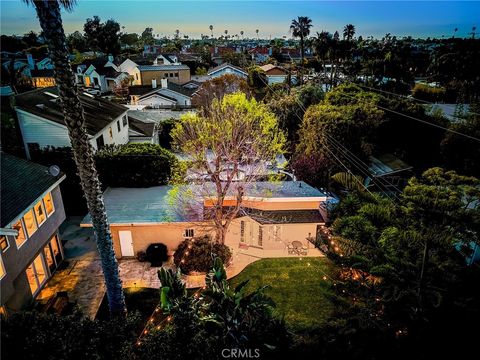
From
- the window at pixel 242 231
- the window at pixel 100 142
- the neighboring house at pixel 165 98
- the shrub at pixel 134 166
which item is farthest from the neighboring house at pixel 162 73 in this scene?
the window at pixel 242 231

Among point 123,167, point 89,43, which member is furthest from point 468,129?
point 89,43

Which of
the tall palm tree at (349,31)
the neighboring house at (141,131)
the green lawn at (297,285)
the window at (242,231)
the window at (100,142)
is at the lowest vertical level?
the green lawn at (297,285)

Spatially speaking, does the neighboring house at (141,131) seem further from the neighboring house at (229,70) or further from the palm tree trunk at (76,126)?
the neighboring house at (229,70)

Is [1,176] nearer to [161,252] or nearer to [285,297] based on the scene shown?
[161,252]

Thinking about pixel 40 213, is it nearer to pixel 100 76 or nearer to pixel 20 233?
pixel 20 233

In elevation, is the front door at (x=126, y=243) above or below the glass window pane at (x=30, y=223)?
below

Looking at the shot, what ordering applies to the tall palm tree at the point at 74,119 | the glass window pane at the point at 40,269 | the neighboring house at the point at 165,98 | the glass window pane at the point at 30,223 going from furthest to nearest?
the neighboring house at the point at 165,98, the glass window pane at the point at 40,269, the glass window pane at the point at 30,223, the tall palm tree at the point at 74,119

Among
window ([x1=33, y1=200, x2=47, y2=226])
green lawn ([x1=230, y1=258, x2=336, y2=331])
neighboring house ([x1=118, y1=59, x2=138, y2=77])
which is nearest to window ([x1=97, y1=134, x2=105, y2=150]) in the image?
window ([x1=33, y1=200, x2=47, y2=226])

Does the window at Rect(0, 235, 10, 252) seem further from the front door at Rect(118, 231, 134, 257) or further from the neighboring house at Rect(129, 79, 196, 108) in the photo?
the neighboring house at Rect(129, 79, 196, 108)

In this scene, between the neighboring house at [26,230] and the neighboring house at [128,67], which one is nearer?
the neighboring house at [26,230]
